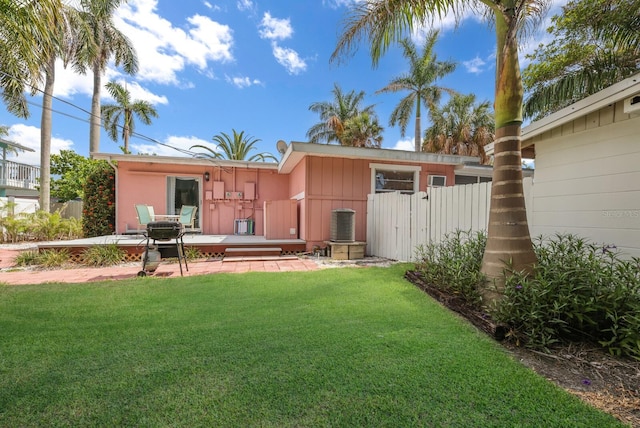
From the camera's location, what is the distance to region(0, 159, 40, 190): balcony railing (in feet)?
52.2

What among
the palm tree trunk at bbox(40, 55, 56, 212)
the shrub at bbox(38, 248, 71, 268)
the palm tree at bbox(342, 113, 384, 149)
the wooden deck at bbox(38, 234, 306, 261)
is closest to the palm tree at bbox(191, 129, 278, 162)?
the palm tree at bbox(342, 113, 384, 149)

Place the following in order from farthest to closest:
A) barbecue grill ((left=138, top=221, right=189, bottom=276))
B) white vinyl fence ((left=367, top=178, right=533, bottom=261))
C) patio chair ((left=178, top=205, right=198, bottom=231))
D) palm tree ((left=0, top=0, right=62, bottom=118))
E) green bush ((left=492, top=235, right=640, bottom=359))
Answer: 1. patio chair ((left=178, top=205, right=198, bottom=231))
2. barbecue grill ((left=138, top=221, right=189, bottom=276))
3. white vinyl fence ((left=367, top=178, right=533, bottom=261))
4. palm tree ((left=0, top=0, right=62, bottom=118))
5. green bush ((left=492, top=235, right=640, bottom=359))

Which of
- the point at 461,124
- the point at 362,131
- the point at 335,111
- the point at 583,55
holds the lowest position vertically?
the point at 583,55

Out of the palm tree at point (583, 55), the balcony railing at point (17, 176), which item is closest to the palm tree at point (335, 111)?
the palm tree at point (583, 55)

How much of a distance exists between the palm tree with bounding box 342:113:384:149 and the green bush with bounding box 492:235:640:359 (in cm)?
1861

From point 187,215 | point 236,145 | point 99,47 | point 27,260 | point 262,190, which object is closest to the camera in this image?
point 27,260

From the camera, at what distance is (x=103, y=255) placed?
19.2 ft

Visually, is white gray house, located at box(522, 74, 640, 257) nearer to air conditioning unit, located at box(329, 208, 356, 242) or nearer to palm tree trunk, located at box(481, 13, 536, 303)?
palm tree trunk, located at box(481, 13, 536, 303)

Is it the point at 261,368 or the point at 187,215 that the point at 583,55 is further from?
the point at 187,215

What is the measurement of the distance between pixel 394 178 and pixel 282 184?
4.36 m

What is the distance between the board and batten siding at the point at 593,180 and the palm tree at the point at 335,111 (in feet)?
60.8

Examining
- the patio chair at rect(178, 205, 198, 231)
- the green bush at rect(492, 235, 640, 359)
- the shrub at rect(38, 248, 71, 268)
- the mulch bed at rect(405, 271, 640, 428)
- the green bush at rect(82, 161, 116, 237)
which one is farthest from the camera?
the green bush at rect(82, 161, 116, 237)

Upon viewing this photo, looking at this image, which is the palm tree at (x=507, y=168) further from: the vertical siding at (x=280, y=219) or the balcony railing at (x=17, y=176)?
the balcony railing at (x=17, y=176)

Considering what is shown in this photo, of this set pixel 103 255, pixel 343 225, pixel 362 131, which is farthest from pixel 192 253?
pixel 362 131
